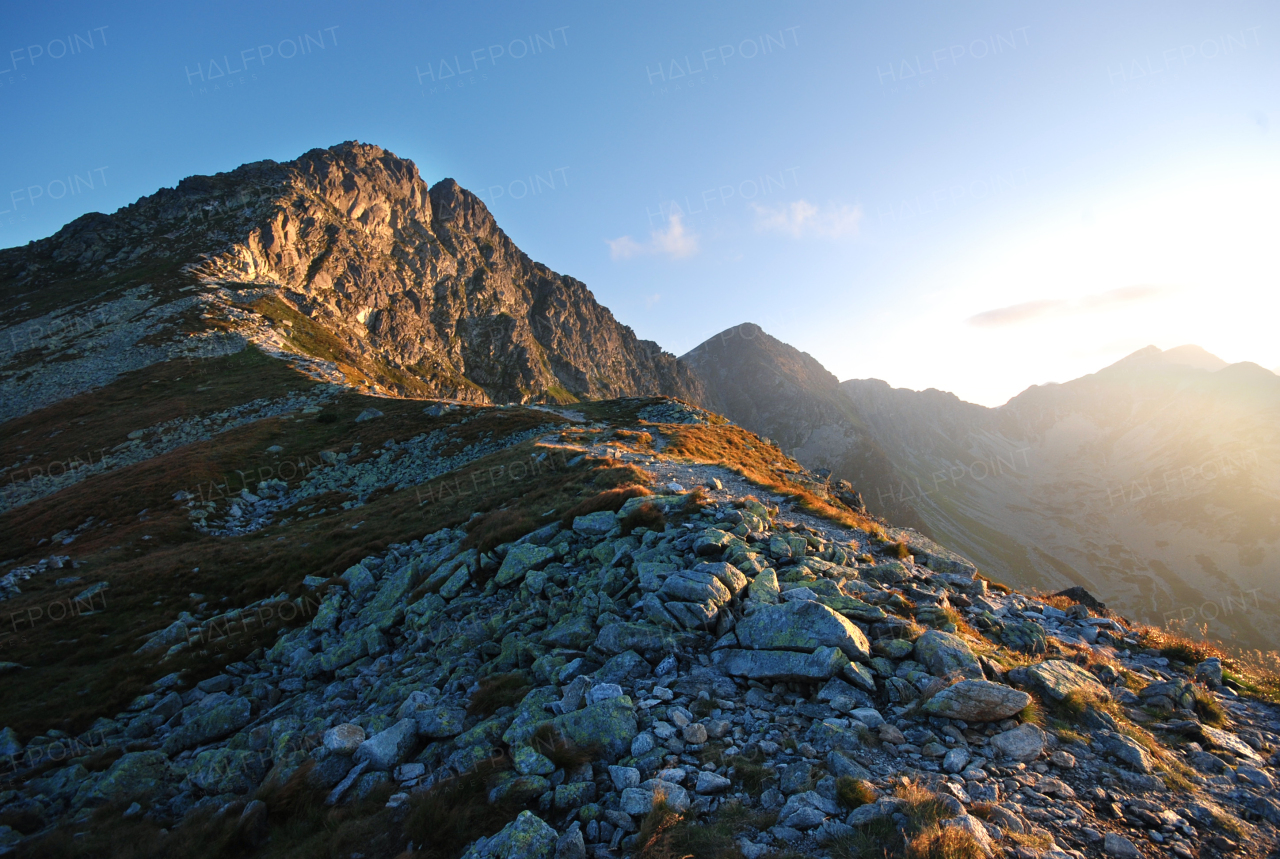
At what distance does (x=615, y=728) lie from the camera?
7070mm

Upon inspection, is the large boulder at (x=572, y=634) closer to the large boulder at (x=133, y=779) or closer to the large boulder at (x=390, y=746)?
the large boulder at (x=390, y=746)

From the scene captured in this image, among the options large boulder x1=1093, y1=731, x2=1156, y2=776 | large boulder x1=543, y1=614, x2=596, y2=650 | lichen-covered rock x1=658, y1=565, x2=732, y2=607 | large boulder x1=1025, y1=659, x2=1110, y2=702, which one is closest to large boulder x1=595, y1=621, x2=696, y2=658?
large boulder x1=543, y1=614, x2=596, y2=650

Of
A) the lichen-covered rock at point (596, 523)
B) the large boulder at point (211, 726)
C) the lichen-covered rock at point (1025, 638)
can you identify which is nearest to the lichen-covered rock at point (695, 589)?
the lichen-covered rock at point (596, 523)

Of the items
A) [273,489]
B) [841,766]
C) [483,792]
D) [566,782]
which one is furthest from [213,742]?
[273,489]

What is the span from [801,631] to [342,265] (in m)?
160

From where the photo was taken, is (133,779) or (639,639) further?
(133,779)

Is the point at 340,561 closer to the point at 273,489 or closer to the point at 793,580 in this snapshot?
the point at 793,580

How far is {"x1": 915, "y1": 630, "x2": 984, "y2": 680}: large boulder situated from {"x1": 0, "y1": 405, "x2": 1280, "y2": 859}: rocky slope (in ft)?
0.19

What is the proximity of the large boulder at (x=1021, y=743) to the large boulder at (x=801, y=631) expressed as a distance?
2037mm

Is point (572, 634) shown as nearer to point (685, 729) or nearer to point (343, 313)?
point (685, 729)

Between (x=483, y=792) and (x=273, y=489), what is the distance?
3597 cm

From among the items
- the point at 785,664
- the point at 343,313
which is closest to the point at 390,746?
the point at 785,664

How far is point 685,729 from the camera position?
690 centimetres

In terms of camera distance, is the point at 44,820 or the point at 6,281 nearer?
the point at 44,820
